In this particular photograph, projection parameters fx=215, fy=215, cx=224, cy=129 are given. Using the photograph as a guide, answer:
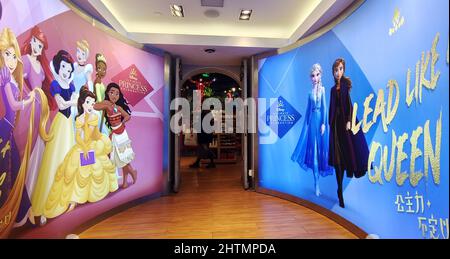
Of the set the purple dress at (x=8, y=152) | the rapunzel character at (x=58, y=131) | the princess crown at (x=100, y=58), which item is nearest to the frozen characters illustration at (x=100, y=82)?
the princess crown at (x=100, y=58)

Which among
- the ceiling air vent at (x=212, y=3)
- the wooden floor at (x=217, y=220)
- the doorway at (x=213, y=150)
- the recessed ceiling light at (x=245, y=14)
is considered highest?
the recessed ceiling light at (x=245, y=14)

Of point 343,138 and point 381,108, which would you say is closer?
point 381,108

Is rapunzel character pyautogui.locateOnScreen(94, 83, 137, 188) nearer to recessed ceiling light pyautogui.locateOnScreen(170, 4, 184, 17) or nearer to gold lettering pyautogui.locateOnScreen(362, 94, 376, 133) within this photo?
recessed ceiling light pyautogui.locateOnScreen(170, 4, 184, 17)

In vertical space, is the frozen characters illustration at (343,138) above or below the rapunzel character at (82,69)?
below

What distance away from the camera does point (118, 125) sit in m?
3.17

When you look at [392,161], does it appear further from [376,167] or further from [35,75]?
[35,75]

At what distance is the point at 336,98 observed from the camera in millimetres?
2750

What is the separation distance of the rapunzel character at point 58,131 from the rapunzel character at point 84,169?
0.07 metres

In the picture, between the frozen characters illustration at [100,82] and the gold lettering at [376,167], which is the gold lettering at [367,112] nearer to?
the gold lettering at [376,167]

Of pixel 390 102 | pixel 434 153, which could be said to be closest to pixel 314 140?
pixel 390 102

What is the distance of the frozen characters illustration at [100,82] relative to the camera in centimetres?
282

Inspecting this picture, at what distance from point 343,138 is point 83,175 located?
3166 millimetres

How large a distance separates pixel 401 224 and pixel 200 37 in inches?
143
